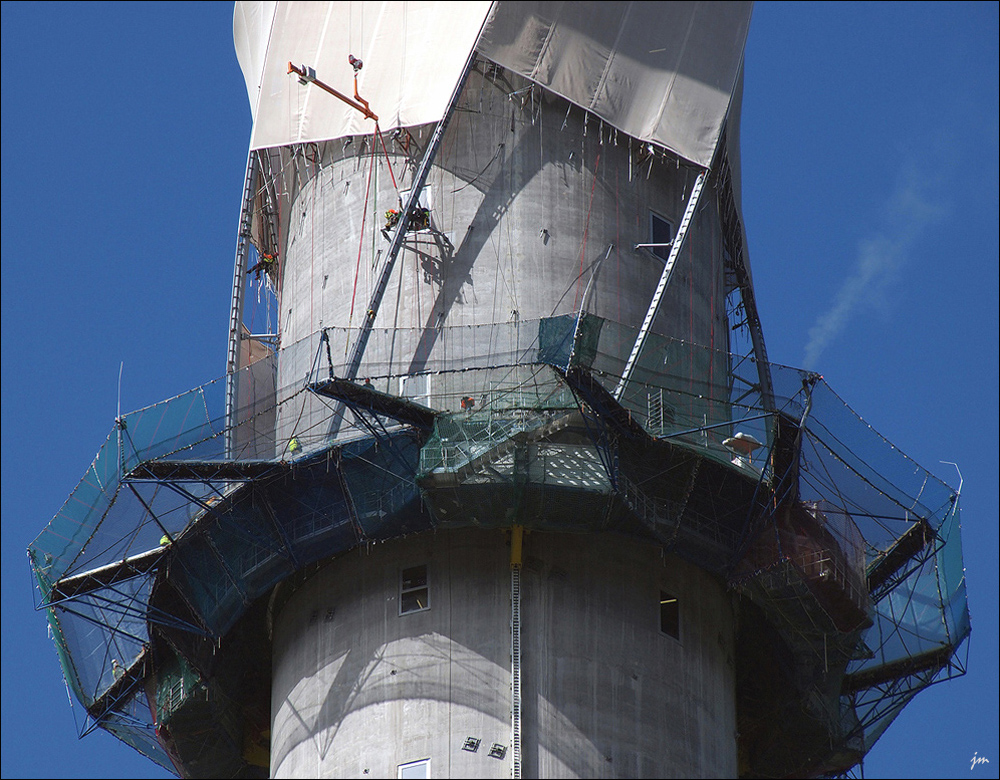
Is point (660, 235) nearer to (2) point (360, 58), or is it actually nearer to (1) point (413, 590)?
(2) point (360, 58)

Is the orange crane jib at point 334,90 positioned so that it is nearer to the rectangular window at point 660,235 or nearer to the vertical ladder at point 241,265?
the vertical ladder at point 241,265

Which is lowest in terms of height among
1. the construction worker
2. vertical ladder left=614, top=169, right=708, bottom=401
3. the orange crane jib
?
vertical ladder left=614, top=169, right=708, bottom=401

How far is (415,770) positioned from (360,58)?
787 inches

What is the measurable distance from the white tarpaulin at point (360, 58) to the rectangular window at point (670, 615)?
14030 millimetres

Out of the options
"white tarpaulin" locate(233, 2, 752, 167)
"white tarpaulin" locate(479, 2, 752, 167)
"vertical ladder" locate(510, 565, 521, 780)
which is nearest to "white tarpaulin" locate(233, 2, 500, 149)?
"white tarpaulin" locate(233, 2, 752, 167)

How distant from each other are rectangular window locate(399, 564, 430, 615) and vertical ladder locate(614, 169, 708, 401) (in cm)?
636

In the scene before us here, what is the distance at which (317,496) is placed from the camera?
51.6m

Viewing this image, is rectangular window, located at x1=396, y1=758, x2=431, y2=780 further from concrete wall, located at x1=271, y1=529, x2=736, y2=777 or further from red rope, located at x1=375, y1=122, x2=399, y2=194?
red rope, located at x1=375, y1=122, x2=399, y2=194

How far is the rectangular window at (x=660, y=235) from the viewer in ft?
183

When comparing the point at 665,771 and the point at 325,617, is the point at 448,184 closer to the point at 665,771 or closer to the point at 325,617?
the point at 325,617

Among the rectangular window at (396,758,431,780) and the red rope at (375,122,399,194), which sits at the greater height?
the red rope at (375,122,399,194)

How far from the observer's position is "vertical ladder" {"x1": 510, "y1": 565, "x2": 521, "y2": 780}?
157ft

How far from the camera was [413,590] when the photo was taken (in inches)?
2004

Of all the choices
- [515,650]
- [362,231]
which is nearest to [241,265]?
[362,231]
